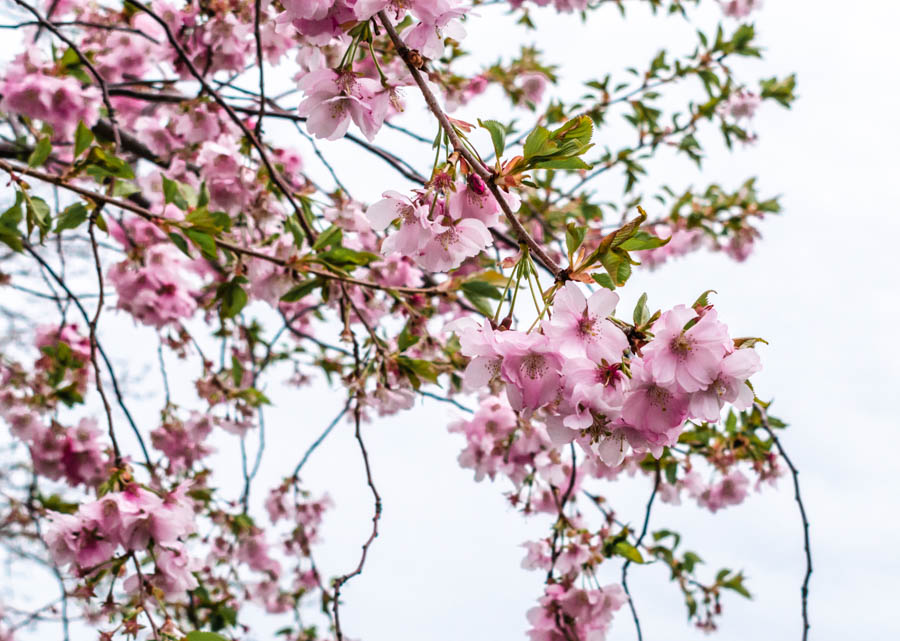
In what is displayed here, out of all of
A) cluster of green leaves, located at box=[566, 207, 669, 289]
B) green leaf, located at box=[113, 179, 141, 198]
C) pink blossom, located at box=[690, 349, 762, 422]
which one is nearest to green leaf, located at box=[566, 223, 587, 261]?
cluster of green leaves, located at box=[566, 207, 669, 289]

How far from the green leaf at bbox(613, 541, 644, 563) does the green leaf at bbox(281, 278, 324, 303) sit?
1.09m

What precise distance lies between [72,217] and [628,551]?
1.66 m

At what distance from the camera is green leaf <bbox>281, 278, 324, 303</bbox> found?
1.65 metres

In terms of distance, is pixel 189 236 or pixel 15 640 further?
pixel 15 640

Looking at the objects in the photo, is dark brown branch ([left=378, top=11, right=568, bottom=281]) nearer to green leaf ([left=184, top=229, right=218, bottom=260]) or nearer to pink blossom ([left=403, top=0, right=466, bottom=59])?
pink blossom ([left=403, top=0, right=466, bottom=59])

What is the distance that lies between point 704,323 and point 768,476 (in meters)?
1.87

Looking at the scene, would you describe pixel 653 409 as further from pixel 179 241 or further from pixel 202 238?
pixel 179 241

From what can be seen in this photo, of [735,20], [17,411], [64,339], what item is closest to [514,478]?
[17,411]

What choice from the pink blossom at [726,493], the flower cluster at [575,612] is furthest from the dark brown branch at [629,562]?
the pink blossom at [726,493]

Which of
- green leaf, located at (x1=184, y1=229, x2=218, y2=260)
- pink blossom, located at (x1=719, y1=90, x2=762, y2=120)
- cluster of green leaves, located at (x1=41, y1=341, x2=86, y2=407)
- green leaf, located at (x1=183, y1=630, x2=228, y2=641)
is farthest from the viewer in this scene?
pink blossom, located at (x1=719, y1=90, x2=762, y2=120)

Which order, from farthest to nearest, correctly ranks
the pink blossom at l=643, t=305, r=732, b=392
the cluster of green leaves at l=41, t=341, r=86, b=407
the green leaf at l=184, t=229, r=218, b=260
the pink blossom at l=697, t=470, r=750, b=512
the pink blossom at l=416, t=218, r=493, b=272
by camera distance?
the pink blossom at l=697, t=470, r=750, b=512
the cluster of green leaves at l=41, t=341, r=86, b=407
the green leaf at l=184, t=229, r=218, b=260
the pink blossom at l=416, t=218, r=493, b=272
the pink blossom at l=643, t=305, r=732, b=392

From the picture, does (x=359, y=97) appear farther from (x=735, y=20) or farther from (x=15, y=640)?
(x=735, y=20)

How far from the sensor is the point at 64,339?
8.66 ft

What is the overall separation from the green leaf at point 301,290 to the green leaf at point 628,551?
1.09 m
